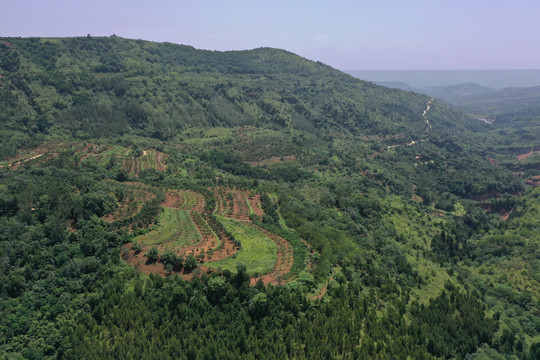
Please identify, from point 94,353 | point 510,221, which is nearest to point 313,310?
point 94,353

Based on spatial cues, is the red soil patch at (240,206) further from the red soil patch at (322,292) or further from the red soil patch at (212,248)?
the red soil patch at (322,292)

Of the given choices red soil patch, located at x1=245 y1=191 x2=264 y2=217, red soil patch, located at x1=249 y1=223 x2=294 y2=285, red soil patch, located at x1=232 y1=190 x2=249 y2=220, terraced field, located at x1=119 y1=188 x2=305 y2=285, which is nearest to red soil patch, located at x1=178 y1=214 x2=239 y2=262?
terraced field, located at x1=119 y1=188 x2=305 y2=285

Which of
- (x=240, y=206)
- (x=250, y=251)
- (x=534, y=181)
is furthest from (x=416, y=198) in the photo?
(x=250, y=251)

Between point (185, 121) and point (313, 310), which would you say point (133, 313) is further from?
point (185, 121)

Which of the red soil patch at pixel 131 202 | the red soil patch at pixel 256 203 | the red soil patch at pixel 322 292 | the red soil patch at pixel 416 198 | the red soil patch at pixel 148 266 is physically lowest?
the red soil patch at pixel 416 198

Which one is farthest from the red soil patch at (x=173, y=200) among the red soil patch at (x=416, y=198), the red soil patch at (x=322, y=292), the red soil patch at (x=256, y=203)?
the red soil patch at (x=416, y=198)

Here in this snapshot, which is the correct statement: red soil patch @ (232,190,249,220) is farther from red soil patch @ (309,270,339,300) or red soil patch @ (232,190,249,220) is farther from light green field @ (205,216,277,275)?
red soil patch @ (309,270,339,300)
